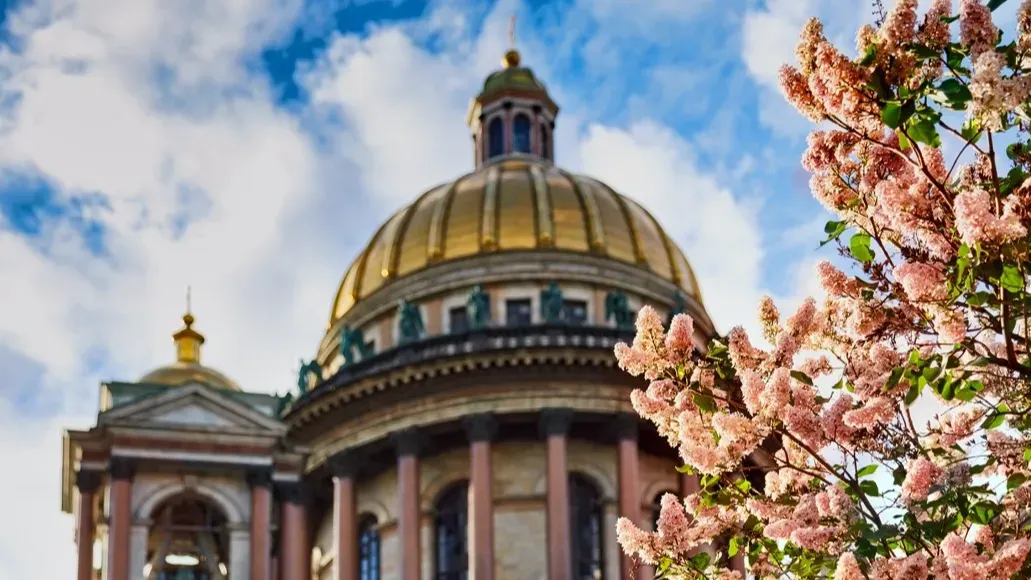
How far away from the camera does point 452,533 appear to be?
5462 centimetres

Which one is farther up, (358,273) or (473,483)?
(358,273)

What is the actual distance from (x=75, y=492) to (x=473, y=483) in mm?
12052

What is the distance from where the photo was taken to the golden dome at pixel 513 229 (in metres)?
59.1

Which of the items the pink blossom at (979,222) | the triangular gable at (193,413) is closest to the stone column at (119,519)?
the triangular gable at (193,413)

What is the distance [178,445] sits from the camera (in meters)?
46.8

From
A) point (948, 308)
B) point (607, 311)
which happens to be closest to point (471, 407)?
point (607, 311)

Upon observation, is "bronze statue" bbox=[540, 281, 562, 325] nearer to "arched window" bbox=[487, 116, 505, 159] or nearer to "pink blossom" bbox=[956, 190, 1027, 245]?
"arched window" bbox=[487, 116, 505, 159]

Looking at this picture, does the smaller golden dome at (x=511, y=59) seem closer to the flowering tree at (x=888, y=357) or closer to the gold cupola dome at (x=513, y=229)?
the gold cupola dome at (x=513, y=229)

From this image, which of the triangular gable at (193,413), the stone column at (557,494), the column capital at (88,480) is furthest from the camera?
the stone column at (557,494)

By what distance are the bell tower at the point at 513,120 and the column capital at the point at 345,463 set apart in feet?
52.4

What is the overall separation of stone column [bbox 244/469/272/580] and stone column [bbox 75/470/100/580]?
13.0 feet

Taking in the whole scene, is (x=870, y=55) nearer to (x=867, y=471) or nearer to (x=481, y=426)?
(x=867, y=471)

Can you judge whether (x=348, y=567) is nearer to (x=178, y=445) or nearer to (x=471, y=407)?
(x=471, y=407)

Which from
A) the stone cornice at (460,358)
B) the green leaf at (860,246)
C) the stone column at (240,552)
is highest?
the stone cornice at (460,358)
